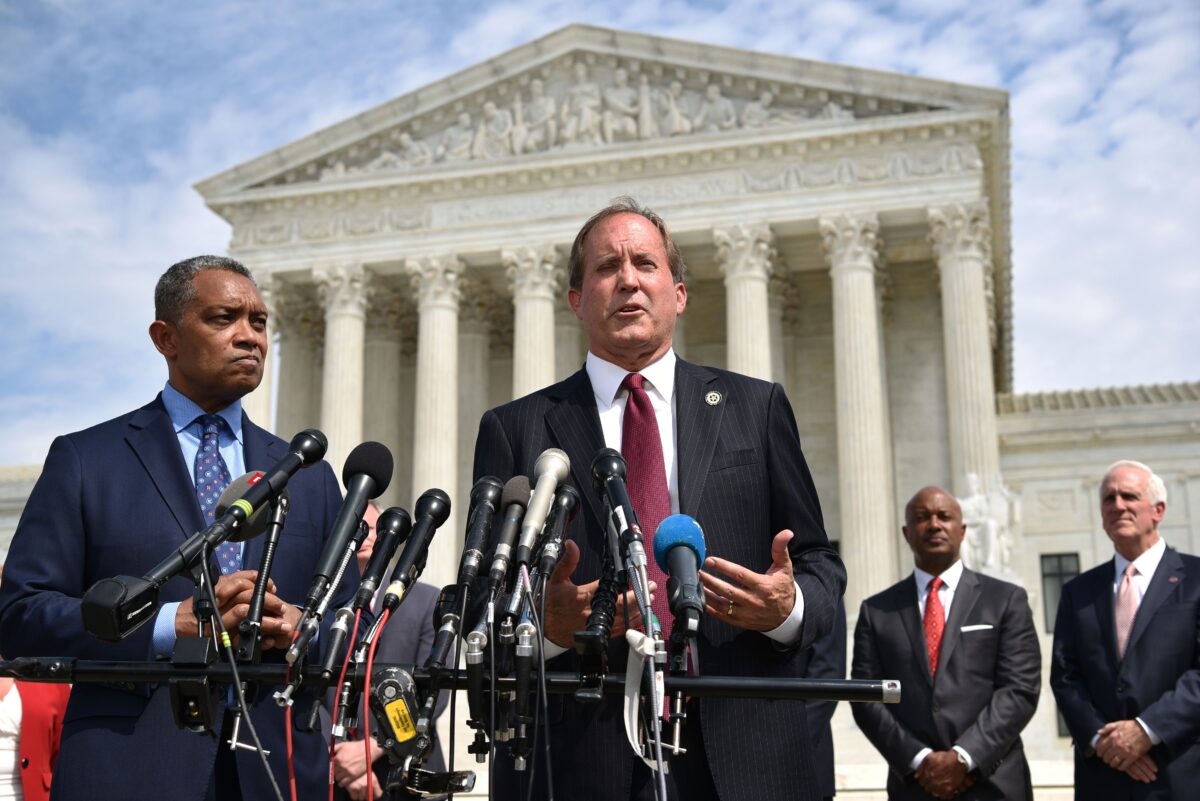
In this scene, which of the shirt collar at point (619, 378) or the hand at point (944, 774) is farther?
the hand at point (944, 774)

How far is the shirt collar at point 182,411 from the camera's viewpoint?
4.96 m

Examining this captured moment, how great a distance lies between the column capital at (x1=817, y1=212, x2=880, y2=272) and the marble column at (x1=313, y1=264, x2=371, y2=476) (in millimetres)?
14010

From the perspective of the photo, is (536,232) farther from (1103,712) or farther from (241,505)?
(241,505)

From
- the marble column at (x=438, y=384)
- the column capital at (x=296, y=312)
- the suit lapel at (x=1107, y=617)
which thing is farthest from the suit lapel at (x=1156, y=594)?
the column capital at (x=296, y=312)

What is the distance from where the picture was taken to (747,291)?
3328 centimetres

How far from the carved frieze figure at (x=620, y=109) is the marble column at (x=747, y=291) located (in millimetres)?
4494

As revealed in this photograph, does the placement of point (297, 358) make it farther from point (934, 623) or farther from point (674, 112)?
point (934, 623)

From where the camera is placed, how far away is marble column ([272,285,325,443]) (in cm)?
3891

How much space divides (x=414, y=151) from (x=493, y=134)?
259 cm

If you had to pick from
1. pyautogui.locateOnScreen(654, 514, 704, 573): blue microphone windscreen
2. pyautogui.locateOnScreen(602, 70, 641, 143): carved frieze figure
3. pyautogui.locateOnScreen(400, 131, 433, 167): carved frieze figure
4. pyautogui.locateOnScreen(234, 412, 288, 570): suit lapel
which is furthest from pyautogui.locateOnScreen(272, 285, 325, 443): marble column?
pyautogui.locateOnScreen(654, 514, 704, 573): blue microphone windscreen

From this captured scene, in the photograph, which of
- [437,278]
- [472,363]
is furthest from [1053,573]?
Result: [437,278]

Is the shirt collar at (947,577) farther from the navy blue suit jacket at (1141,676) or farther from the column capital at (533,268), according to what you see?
the column capital at (533,268)

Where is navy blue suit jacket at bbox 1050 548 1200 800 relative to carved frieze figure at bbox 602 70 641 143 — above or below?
below

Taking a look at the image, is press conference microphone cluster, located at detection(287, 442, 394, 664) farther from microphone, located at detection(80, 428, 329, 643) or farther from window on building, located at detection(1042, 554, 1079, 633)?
window on building, located at detection(1042, 554, 1079, 633)
